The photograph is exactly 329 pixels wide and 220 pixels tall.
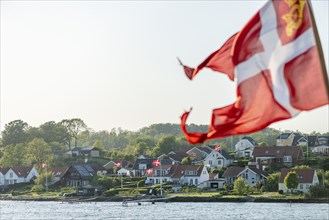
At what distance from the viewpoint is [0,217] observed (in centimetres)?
7256

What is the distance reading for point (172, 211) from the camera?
70.9m

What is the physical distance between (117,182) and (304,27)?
315 feet

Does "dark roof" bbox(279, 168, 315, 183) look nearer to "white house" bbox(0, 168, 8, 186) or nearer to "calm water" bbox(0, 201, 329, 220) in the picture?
"calm water" bbox(0, 201, 329, 220)

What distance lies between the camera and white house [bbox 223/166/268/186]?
308 feet

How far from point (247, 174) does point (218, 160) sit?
17915 mm

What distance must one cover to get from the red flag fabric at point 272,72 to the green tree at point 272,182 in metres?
78.1

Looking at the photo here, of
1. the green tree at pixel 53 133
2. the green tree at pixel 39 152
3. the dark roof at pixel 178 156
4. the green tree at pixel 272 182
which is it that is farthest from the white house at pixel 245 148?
the green tree at pixel 53 133

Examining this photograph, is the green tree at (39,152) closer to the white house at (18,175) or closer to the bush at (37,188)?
the white house at (18,175)

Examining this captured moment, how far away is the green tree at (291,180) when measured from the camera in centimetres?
8319

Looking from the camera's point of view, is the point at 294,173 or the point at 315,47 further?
the point at 294,173

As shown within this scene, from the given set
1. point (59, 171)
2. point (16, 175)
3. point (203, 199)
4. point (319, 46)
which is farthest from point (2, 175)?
point (319, 46)

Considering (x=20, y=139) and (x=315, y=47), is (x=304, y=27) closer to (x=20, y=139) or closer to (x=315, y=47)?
(x=315, y=47)

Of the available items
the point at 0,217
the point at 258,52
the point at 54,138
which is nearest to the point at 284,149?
the point at 0,217

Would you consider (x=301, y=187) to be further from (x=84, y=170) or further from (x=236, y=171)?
(x=84, y=170)
